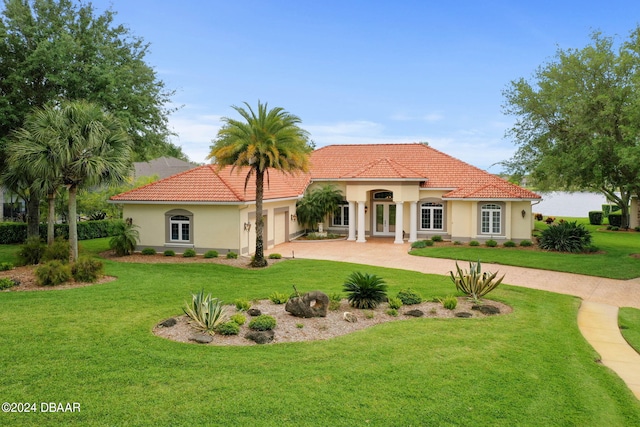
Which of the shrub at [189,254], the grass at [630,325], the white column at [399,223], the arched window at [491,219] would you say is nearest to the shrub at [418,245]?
the white column at [399,223]

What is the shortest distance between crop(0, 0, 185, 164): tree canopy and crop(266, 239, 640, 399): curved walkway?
1155 cm

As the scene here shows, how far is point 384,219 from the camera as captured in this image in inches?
1323

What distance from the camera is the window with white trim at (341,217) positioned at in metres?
34.4

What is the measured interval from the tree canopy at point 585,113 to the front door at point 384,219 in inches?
379

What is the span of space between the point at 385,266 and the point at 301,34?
11.4 m

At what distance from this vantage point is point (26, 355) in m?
9.16

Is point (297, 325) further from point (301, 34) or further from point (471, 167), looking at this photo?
point (471, 167)

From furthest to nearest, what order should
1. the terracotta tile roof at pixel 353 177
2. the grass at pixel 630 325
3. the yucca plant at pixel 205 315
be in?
1. the terracotta tile roof at pixel 353 177
2. the grass at pixel 630 325
3. the yucca plant at pixel 205 315

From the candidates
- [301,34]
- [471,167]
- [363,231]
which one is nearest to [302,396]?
[301,34]

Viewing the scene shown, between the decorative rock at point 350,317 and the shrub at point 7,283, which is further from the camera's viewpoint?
the shrub at point 7,283

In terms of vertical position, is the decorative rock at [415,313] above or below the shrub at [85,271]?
below

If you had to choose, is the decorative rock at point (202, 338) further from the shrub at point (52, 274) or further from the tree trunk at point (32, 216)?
the tree trunk at point (32, 216)

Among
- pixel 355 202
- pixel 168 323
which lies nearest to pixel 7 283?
pixel 168 323

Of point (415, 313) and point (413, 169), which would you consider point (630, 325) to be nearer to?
point (415, 313)
